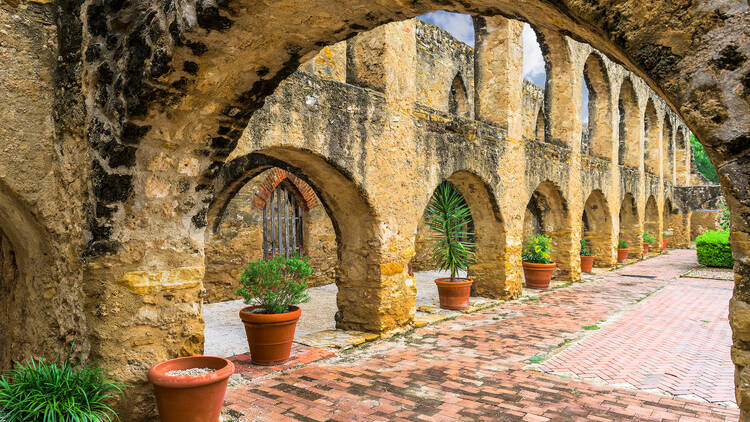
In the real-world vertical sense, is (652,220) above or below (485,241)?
above

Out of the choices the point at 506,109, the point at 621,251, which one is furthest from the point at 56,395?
the point at 621,251

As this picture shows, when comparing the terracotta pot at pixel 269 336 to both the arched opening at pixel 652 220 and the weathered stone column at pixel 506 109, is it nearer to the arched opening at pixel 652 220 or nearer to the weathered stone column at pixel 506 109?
the weathered stone column at pixel 506 109

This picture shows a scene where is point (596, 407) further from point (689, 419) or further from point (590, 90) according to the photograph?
point (590, 90)

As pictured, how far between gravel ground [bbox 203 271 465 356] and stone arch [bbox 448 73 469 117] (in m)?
6.63

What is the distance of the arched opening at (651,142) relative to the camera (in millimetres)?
17188

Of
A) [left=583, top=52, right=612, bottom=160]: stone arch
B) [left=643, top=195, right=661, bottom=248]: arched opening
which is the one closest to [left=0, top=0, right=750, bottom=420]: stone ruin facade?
[left=583, top=52, right=612, bottom=160]: stone arch

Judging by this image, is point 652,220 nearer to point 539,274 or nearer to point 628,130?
point 628,130

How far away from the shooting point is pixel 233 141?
3.49 meters

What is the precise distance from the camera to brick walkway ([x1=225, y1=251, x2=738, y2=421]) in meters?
3.51

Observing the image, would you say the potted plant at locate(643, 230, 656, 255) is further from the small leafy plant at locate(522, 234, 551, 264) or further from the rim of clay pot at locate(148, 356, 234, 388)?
the rim of clay pot at locate(148, 356, 234, 388)

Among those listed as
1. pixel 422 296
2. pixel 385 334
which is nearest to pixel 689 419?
pixel 385 334

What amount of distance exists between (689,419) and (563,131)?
8280 mm

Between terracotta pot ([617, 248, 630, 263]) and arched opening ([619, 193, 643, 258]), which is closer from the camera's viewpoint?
terracotta pot ([617, 248, 630, 263])

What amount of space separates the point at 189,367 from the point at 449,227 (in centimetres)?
502
